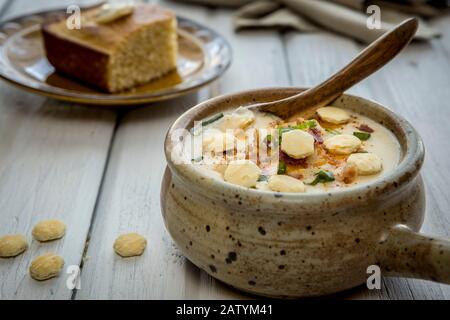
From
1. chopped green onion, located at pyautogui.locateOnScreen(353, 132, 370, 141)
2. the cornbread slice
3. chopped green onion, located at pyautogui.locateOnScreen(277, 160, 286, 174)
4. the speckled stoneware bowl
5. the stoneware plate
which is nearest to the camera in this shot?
the speckled stoneware bowl

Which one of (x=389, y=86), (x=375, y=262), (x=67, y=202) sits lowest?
(x=389, y=86)

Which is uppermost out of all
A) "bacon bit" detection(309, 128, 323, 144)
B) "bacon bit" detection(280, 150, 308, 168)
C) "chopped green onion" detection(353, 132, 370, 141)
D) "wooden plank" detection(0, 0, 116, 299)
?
"bacon bit" detection(280, 150, 308, 168)

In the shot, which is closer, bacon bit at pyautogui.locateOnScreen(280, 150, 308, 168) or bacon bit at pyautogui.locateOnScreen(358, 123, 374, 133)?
bacon bit at pyautogui.locateOnScreen(280, 150, 308, 168)

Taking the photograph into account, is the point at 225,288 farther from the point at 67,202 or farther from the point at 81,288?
the point at 67,202

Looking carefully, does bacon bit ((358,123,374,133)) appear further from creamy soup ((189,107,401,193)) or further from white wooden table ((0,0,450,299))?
white wooden table ((0,0,450,299))

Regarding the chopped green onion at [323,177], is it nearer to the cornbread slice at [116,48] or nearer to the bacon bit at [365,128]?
the bacon bit at [365,128]

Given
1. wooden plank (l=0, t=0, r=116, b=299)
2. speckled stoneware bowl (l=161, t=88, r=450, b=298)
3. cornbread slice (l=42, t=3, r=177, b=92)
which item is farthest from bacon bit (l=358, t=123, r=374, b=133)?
cornbread slice (l=42, t=3, r=177, b=92)

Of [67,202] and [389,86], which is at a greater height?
[67,202]
